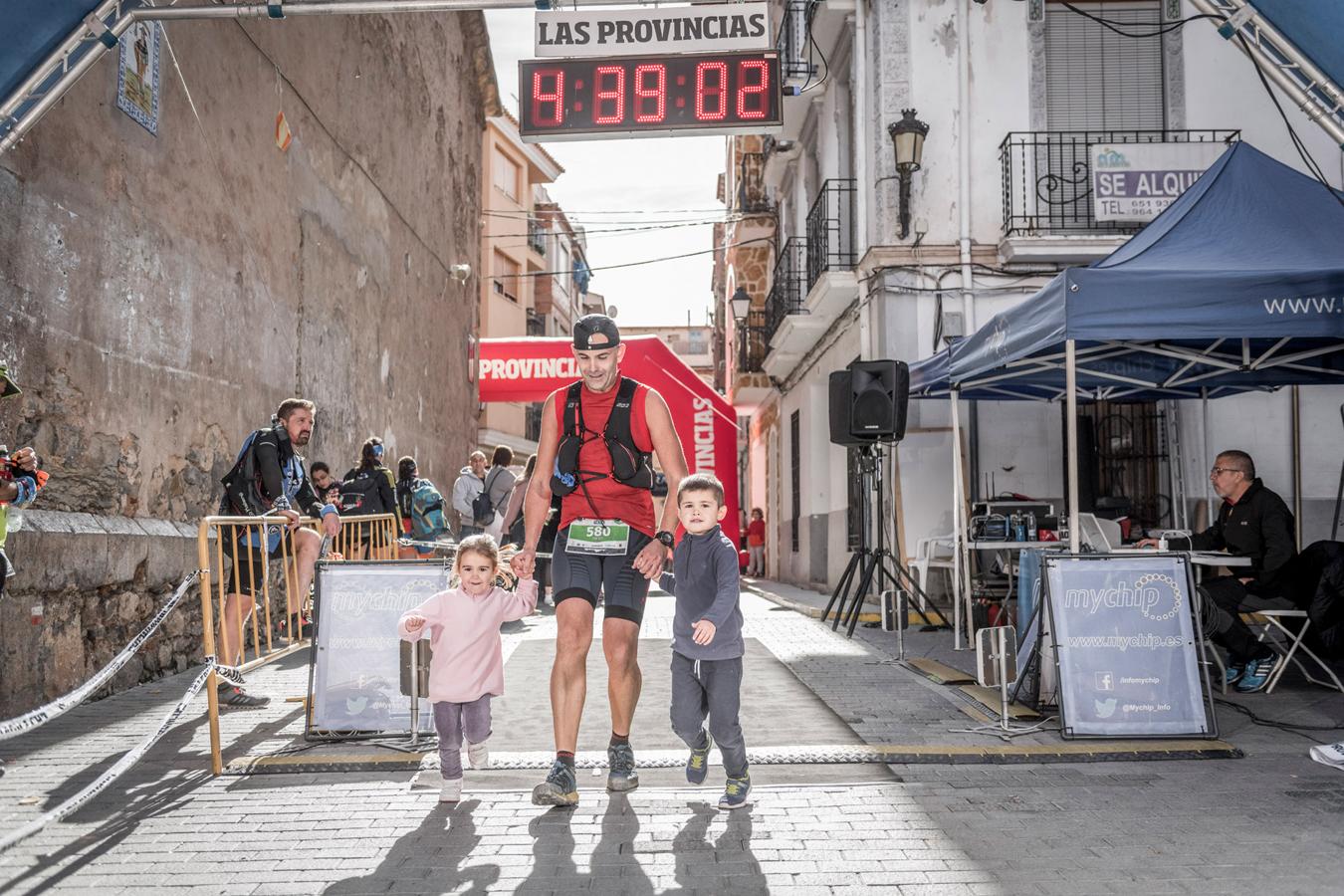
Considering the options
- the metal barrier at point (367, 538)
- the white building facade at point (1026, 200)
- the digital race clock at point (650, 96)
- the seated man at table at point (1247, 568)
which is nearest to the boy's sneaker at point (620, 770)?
the seated man at table at point (1247, 568)

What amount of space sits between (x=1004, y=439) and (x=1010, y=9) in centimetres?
499

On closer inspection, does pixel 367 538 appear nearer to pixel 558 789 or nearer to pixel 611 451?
pixel 611 451

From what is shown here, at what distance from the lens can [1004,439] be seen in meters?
13.6

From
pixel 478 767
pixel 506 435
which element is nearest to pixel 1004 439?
pixel 478 767

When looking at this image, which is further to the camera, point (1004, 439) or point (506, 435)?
point (506, 435)

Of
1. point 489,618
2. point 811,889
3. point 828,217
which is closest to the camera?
point 811,889

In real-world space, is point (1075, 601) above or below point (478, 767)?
above

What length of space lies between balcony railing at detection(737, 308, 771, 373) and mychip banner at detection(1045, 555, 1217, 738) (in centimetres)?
1860

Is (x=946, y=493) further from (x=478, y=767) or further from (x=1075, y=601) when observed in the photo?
(x=478, y=767)

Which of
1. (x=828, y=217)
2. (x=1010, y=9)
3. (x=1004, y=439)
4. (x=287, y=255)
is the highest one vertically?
(x=1010, y=9)

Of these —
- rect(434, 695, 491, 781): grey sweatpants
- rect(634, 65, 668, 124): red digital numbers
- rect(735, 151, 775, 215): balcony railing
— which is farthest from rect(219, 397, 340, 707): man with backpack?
rect(735, 151, 775, 215): balcony railing

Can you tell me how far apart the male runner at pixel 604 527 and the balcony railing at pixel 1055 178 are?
9.55m

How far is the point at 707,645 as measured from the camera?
4695 mm

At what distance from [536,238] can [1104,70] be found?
114ft
